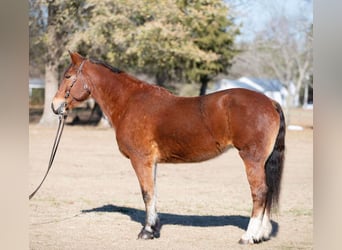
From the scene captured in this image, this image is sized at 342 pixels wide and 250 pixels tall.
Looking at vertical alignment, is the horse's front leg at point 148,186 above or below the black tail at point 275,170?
below

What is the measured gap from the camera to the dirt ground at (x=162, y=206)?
224 inches

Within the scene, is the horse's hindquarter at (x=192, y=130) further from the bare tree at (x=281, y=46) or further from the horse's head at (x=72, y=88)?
the bare tree at (x=281, y=46)

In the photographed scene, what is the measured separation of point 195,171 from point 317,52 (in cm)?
729

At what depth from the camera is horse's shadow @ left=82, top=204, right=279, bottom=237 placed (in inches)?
252

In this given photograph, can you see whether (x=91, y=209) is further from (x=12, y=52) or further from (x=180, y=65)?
(x=180, y=65)

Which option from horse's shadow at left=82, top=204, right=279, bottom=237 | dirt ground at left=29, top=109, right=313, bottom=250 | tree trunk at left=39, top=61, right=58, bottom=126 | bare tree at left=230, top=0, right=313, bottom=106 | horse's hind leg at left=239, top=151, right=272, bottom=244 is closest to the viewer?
horse's hind leg at left=239, top=151, right=272, bottom=244

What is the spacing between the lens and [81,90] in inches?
230

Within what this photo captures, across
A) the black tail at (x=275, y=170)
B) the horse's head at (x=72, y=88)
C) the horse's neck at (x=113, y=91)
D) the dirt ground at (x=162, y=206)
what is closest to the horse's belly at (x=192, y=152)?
the black tail at (x=275, y=170)

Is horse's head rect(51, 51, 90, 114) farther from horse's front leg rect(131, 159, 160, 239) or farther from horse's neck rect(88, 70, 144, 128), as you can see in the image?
horse's front leg rect(131, 159, 160, 239)

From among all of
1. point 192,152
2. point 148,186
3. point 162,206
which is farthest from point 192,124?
point 162,206

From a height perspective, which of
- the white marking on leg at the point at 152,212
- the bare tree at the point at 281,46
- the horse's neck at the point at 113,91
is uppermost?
the horse's neck at the point at 113,91

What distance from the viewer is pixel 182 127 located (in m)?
5.44

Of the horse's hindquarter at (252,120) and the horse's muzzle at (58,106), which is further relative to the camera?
the horse's muzzle at (58,106)

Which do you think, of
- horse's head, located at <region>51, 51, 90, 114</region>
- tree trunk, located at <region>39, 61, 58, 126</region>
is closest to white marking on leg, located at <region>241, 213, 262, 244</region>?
horse's head, located at <region>51, 51, 90, 114</region>
